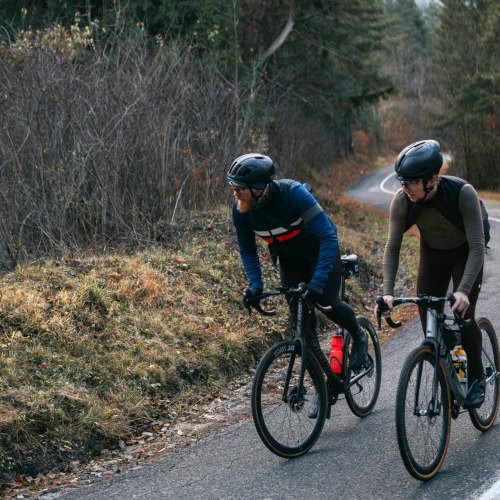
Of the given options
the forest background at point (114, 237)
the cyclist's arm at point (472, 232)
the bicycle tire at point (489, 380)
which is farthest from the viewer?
the forest background at point (114, 237)

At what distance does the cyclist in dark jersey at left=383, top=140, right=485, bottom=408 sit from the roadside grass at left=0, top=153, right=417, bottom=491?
107 inches

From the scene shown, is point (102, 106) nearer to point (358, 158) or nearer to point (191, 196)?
point (191, 196)

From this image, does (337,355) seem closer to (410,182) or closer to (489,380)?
(489,380)

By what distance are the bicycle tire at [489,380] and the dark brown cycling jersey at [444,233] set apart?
2.75ft

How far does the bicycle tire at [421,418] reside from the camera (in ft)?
15.8

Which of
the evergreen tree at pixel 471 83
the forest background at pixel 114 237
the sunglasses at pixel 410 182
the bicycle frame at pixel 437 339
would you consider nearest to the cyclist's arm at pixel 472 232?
the bicycle frame at pixel 437 339

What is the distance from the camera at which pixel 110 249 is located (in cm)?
1103

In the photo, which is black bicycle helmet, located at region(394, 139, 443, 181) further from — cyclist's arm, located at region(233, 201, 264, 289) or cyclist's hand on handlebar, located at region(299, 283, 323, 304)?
cyclist's arm, located at region(233, 201, 264, 289)

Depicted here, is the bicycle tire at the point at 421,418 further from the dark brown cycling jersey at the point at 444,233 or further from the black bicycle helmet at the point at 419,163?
the black bicycle helmet at the point at 419,163

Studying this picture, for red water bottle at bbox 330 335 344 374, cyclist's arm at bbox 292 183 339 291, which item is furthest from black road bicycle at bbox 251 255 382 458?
cyclist's arm at bbox 292 183 339 291

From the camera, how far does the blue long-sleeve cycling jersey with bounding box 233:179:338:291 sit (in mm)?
5707

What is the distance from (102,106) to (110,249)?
218 cm

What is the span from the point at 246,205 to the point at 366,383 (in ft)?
6.55

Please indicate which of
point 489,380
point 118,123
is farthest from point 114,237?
point 489,380
